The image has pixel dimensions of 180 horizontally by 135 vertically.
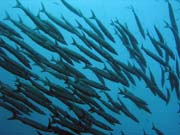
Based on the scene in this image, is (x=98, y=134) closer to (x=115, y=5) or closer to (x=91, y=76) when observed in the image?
(x=115, y=5)

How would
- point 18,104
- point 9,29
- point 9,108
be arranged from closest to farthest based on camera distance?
point 9,29 → point 18,104 → point 9,108

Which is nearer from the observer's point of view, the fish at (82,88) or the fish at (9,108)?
the fish at (82,88)

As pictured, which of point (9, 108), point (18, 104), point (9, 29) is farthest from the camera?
point (9, 108)

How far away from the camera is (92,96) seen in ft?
19.9

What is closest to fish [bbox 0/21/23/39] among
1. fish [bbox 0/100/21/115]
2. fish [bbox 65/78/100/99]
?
fish [bbox 65/78/100/99]

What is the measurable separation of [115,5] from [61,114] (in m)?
6.48

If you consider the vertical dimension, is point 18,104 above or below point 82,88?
below

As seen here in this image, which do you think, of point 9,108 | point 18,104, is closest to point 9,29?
point 18,104

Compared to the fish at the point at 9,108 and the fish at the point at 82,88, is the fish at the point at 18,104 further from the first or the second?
the fish at the point at 82,88

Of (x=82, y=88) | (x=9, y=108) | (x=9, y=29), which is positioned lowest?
(x=9, y=108)

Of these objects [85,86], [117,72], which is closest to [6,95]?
[85,86]

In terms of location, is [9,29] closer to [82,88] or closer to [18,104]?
[18,104]

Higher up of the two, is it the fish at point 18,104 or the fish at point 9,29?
the fish at point 9,29

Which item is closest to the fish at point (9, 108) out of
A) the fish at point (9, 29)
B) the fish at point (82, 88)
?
the fish at point (82, 88)
